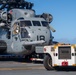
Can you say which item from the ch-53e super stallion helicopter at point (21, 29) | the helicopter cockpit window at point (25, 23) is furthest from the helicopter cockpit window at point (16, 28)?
the helicopter cockpit window at point (25, 23)

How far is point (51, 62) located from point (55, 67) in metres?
0.69

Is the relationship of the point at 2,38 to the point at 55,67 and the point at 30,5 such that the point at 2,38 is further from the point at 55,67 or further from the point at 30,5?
the point at 55,67

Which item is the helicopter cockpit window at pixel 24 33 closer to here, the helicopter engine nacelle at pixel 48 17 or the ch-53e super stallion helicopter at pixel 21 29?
the ch-53e super stallion helicopter at pixel 21 29

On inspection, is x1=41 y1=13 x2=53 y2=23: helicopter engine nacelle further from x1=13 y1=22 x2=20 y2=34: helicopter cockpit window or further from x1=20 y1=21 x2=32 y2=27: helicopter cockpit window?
x1=13 y1=22 x2=20 y2=34: helicopter cockpit window

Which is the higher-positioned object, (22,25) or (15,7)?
(15,7)

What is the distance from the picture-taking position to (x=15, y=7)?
A: 2709 cm

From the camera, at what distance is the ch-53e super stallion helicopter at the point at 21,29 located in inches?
864

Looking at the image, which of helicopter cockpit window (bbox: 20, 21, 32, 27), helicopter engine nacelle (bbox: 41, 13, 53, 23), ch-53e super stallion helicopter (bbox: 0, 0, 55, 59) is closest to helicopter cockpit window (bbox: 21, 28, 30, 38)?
ch-53e super stallion helicopter (bbox: 0, 0, 55, 59)

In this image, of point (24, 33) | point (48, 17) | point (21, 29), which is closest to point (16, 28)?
point (21, 29)

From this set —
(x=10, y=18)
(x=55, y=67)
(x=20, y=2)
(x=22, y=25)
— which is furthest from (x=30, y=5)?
(x=55, y=67)

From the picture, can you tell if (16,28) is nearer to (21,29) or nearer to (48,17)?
(21,29)

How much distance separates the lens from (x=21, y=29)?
74.2ft

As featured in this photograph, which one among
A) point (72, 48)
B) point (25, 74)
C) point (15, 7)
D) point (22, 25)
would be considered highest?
point (15, 7)

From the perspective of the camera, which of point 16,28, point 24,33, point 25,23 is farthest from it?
point 16,28
